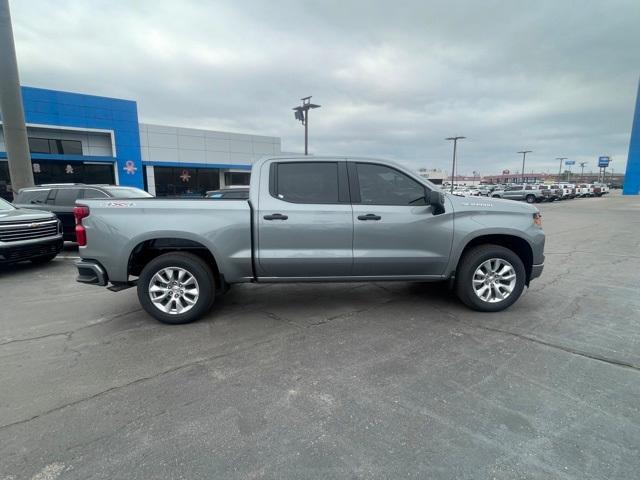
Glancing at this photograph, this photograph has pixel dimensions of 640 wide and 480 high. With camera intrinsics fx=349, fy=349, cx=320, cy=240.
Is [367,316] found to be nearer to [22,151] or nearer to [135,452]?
[135,452]

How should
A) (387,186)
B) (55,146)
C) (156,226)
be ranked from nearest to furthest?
(156,226) < (387,186) < (55,146)

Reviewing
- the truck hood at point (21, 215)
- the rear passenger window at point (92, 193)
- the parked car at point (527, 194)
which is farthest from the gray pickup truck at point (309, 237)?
the parked car at point (527, 194)

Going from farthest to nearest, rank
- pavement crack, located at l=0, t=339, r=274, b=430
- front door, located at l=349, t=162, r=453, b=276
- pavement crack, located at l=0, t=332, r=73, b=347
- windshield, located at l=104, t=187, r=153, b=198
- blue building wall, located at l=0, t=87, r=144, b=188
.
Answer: blue building wall, located at l=0, t=87, r=144, b=188
windshield, located at l=104, t=187, r=153, b=198
front door, located at l=349, t=162, r=453, b=276
pavement crack, located at l=0, t=332, r=73, b=347
pavement crack, located at l=0, t=339, r=274, b=430

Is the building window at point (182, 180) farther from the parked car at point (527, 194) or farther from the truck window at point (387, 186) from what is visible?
the parked car at point (527, 194)

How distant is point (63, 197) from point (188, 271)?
7408 millimetres

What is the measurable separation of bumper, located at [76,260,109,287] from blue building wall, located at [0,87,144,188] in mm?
23975

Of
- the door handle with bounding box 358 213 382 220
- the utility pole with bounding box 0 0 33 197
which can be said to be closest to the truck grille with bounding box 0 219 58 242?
the utility pole with bounding box 0 0 33 197

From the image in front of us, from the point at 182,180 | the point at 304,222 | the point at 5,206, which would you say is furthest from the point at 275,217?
the point at 182,180

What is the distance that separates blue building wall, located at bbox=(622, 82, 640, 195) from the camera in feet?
153

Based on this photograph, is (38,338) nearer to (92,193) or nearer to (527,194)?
(92,193)

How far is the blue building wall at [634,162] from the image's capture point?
153ft

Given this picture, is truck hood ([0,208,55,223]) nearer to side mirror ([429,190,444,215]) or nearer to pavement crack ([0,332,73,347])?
pavement crack ([0,332,73,347])

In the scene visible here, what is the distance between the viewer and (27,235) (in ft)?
22.7

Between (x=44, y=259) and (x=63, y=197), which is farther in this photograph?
(x=63, y=197)
